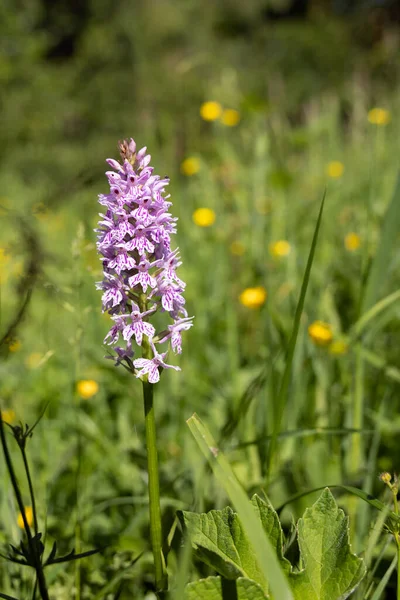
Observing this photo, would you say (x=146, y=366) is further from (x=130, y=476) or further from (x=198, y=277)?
(x=198, y=277)

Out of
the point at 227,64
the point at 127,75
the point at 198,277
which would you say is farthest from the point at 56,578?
the point at 227,64

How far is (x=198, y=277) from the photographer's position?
3070mm

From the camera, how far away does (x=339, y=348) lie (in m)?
1.92

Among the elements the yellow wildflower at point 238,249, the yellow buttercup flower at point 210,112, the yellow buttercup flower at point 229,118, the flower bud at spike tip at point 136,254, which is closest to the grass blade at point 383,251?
the flower bud at spike tip at point 136,254

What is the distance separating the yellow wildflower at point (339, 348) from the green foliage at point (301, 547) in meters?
1.05

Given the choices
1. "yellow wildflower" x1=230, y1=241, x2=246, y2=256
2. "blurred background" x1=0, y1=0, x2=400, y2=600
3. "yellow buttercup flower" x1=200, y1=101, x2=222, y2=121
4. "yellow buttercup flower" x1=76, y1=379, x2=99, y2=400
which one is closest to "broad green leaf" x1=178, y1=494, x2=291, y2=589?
"blurred background" x1=0, y1=0, x2=400, y2=600

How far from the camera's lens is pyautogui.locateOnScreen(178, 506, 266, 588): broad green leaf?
881 millimetres

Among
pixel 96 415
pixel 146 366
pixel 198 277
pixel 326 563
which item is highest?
pixel 198 277

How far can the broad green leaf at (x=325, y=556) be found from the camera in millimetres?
863

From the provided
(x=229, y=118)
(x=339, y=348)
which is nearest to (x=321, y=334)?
(x=339, y=348)

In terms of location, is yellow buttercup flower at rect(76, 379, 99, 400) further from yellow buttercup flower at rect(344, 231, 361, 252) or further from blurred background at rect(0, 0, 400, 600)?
yellow buttercup flower at rect(344, 231, 361, 252)

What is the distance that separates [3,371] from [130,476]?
0.79m

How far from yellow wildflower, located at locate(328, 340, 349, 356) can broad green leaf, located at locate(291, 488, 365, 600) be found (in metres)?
1.05

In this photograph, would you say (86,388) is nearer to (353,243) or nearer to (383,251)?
(383,251)
